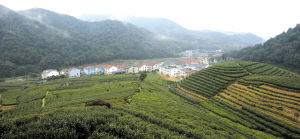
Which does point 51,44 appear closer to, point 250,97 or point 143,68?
point 143,68

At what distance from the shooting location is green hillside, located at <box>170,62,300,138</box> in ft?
68.3

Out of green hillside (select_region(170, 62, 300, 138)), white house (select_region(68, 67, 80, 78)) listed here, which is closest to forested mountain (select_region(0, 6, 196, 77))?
white house (select_region(68, 67, 80, 78))

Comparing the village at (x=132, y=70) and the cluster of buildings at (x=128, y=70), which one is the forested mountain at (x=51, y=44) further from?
the cluster of buildings at (x=128, y=70)

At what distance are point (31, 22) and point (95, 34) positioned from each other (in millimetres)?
50475

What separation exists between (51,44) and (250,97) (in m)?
108

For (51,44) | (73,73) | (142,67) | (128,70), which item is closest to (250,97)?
(142,67)

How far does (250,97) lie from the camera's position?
2686cm

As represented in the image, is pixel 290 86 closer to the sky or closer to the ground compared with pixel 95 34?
closer to the ground

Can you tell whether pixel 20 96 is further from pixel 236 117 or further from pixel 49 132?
pixel 236 117

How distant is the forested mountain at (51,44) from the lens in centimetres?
6855

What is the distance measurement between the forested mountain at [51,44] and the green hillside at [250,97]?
232 ft

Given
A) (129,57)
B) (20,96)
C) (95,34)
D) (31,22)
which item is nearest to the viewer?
(20,96)

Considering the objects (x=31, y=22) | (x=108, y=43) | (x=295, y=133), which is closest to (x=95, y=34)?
(x=108, y=43)

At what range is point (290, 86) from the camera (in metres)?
25.5
